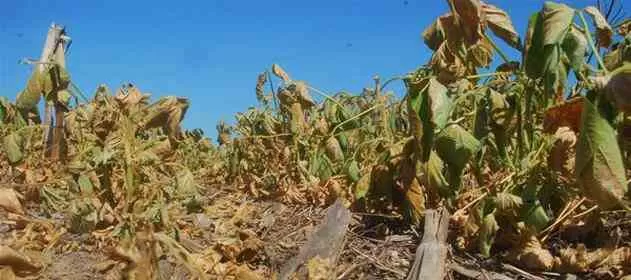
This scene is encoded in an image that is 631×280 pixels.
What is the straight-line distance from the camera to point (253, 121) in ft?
13.8

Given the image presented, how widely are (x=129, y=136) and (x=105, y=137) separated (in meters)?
0.18

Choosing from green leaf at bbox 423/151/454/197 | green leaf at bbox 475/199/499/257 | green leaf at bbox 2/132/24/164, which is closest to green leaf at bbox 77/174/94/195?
green leaf at bbox 2/132/24/164

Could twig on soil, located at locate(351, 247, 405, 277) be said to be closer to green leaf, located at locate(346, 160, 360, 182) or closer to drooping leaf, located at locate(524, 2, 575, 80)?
green leaf, located at locate(346, 160, 360, 182)

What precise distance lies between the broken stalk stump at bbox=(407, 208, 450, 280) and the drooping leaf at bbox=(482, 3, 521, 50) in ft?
1.71

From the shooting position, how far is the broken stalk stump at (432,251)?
1.82m

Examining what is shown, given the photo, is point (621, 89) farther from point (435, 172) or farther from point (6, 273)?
point (6, 273)

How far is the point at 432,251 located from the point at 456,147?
0.29 metres

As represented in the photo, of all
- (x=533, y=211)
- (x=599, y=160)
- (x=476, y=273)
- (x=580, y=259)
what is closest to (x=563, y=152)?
(x=533, y=211)

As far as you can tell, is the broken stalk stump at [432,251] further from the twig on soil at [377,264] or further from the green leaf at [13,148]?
the green leaf at [13,148]

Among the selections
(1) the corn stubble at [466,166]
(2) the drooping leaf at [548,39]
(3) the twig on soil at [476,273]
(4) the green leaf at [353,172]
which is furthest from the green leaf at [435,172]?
(4) the green leaf at [353,172]

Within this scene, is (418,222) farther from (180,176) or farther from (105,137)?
(105,137)

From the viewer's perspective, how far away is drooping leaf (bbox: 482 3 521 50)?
6.29ft

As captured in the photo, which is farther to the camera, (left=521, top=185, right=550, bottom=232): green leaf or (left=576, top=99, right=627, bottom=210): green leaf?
(left=521, top=185, right=550, bottom=232): green leaf

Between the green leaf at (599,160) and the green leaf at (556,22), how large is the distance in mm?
232
